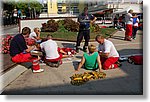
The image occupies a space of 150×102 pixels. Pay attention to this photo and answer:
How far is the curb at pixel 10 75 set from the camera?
5.61m

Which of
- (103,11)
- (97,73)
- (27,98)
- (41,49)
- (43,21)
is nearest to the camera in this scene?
(27,98)

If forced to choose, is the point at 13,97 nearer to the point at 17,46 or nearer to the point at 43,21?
the point at 17,46

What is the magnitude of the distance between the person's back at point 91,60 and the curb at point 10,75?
1787 mm

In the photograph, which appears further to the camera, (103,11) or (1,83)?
(103,11)

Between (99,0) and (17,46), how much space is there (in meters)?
40.6

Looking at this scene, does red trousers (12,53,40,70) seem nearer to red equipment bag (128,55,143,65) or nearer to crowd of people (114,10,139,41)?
red equipment bag (128,55,143,65)

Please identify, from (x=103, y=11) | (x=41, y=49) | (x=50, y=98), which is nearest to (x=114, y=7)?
(x=103, y=11)

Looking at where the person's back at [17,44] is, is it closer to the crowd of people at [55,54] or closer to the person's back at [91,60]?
the crowd of people at [55,54]

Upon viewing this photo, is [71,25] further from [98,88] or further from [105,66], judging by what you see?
[98,88]

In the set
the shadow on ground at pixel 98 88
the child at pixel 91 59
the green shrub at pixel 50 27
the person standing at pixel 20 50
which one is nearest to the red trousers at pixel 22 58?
the person standing at pixel 20 50

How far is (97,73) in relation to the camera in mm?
6211

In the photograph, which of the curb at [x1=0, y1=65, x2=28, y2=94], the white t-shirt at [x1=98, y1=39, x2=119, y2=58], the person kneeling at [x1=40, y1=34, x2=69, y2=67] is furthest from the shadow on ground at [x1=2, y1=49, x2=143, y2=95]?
the person kneeling at [x1=40, y1=34, x2=69, y2=67]

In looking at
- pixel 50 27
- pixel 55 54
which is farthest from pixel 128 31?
pixel 50 27

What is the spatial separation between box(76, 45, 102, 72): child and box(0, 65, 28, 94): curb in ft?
5.38
